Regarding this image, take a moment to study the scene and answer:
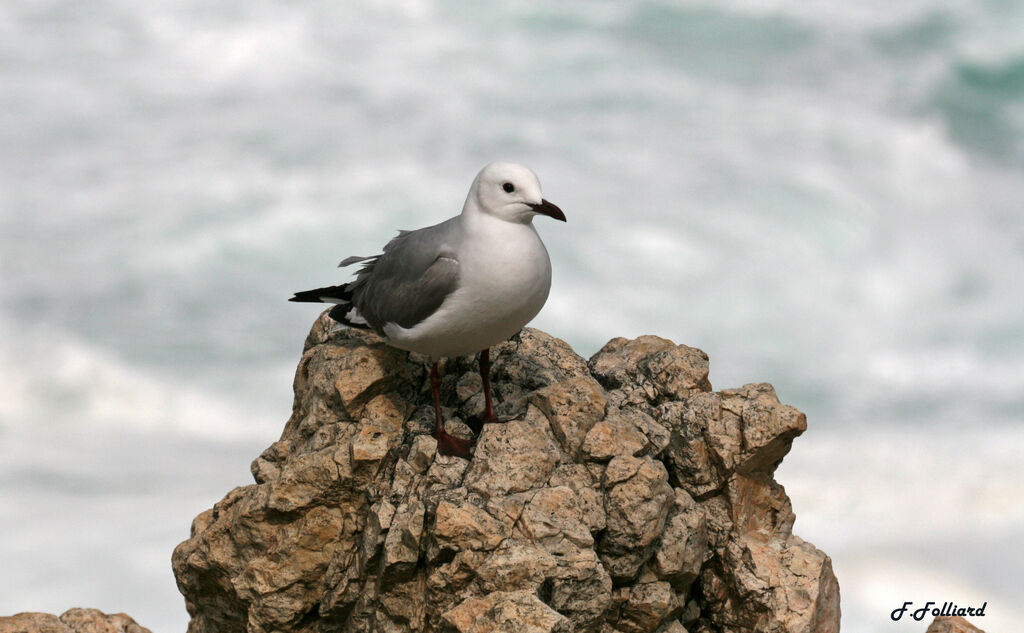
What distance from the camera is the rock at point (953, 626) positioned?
34.2ft

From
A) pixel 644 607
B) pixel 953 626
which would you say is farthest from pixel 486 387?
pixel 953 626

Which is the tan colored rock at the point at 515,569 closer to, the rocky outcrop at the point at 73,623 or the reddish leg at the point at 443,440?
the reddish leg at the point at 443,440

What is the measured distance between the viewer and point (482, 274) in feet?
31.2

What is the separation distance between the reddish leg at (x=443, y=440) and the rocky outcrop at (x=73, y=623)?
12.0 feet

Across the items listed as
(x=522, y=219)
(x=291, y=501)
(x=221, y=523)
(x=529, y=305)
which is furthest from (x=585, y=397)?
(x=221, y=523)

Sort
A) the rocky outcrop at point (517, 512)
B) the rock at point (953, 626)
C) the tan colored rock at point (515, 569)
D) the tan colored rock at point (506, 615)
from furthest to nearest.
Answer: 1. the rock at point (953, 626)
2. the rocky outcrop at point (517, 512)
3. the tan colored rock at point (515, 569)
4. the tan colored rock at point (506, 615)

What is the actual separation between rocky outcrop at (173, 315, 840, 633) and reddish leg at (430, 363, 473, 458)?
9cm

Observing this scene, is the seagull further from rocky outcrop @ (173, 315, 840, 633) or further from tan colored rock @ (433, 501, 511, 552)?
tan colored rock @ (433, 501, 511, 552)

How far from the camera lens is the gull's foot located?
9656 mm

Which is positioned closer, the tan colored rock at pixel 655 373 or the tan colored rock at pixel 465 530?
the tan colored rock at pixel 465 530

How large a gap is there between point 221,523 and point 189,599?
116 cm

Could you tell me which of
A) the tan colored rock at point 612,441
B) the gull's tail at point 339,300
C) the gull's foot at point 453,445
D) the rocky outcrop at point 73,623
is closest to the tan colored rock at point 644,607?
the tan colored rock at point 612,441

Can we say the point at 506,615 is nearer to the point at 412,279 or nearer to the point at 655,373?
the point at 412,279

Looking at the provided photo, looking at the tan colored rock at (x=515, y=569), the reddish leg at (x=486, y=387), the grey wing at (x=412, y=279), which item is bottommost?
the tan colored rock at (x=515, y=569)
